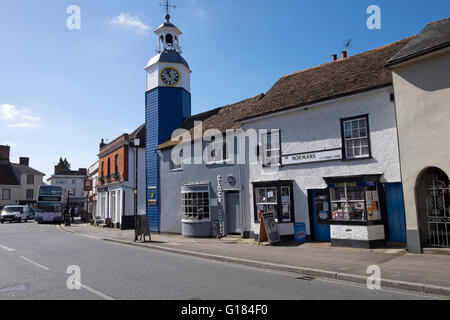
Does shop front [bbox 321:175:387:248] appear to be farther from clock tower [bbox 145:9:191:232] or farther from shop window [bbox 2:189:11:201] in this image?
shop window [bbox 2:189:11:201]

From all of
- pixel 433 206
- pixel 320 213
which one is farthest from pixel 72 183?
pixel 433 206

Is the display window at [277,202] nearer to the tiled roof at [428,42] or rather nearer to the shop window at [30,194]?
the tiled roof at [428,42]

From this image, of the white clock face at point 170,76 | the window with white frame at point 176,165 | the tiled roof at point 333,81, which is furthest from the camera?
the white clock face at point 170,76

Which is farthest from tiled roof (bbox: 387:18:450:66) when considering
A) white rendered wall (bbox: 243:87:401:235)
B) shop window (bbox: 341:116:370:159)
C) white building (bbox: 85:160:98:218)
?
white building (bbox: 85:160:98:218)

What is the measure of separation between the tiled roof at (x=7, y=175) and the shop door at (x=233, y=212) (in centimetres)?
5908

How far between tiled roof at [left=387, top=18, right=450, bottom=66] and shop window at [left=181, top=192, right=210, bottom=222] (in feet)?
36.0

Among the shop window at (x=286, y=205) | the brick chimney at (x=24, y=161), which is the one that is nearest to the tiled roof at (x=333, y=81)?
the shop window at (x=286, y=205)

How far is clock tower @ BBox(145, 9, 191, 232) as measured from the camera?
22.2m

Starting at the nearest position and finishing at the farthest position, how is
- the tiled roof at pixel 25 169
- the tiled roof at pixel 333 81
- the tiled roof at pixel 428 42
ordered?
the tiled roof at pixel 428 42 → the tiled roof at pixel 333 81 → the tiled roof at pixel 25 169

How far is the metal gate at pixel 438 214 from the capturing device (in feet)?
34.2

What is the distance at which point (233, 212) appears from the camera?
17.2 meters

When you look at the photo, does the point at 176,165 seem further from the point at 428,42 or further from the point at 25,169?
the point at 25,169

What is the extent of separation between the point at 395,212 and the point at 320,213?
2.80 meters

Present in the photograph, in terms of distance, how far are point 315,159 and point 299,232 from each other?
3.13 m
